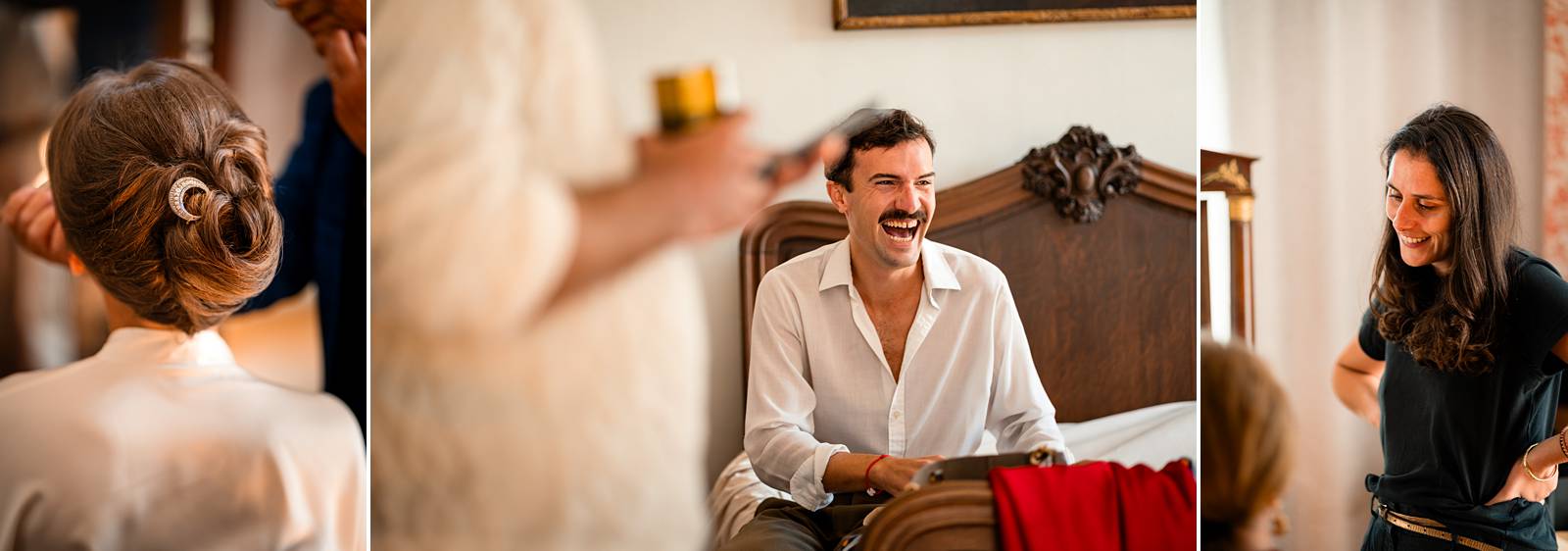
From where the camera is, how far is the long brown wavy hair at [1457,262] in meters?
1.91

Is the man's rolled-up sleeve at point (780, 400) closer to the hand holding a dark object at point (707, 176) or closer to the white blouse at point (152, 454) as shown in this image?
the hand holding a dark object at point (707, 176)

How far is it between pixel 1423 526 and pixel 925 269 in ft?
3.34

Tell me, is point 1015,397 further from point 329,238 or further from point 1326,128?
point 329,238

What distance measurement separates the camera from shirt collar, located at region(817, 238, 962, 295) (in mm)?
2002

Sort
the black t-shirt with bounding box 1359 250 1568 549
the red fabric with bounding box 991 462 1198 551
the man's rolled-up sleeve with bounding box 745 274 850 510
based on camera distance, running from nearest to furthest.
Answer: the red fabric with bounding box 991 462 1198 551 < the black t-shirt with bounding box 1359 250 1568 549 < the man's rolled-up sleeve with bounding box 745 274 850 510

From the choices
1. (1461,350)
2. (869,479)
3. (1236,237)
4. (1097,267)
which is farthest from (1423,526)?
(869,479)

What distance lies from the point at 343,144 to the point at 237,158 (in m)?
0.22

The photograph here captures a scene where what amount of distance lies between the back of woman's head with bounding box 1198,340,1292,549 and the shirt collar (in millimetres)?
534

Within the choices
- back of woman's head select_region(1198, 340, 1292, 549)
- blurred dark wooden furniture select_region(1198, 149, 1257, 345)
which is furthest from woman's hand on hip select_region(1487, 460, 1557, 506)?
blurred dark wooden furniture select_region(1198, 149, 1257, 345)

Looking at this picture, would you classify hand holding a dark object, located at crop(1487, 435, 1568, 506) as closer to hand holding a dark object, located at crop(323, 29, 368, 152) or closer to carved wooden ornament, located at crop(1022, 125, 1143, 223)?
carved wooden ornament, located at crop(1022, 125, 1143, 223)

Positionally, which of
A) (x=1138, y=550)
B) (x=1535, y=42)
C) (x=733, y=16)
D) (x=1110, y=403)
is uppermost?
(x=733, y=16)

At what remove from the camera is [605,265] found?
210 cm

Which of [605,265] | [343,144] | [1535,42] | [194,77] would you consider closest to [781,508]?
[605,265]

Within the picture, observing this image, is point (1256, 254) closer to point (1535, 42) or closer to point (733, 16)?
point (1535, 42)
